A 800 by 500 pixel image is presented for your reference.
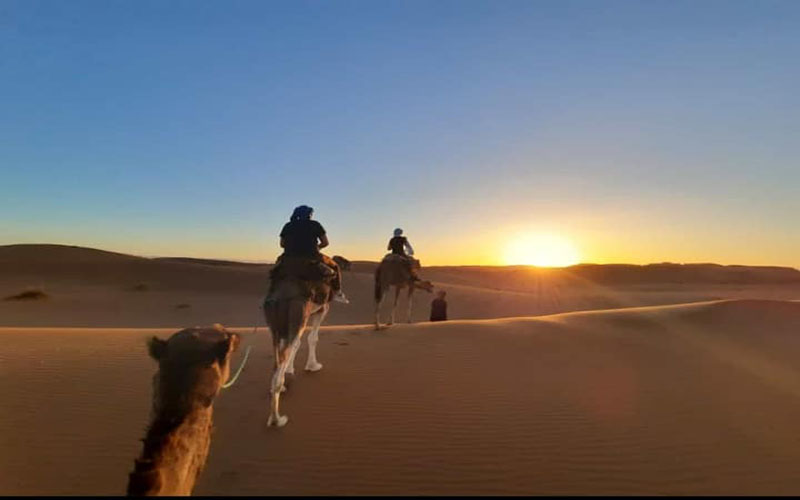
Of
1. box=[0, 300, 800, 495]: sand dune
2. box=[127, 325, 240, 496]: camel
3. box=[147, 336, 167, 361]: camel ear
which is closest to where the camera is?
box=[127, 325, 240, 496]: camel

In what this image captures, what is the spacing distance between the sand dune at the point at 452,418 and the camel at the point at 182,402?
1915 mm

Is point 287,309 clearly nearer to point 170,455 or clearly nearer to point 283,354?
point 283,354

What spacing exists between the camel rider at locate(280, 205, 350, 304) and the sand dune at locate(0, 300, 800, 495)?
199cm

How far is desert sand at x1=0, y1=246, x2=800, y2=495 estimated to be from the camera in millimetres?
5957

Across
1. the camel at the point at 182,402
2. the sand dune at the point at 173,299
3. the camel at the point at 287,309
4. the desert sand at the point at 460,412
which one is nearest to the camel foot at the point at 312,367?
the desert sand at the point at 460,412

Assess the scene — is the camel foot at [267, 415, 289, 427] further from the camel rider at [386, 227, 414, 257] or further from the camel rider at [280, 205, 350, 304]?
the camel rider at [386, 227, 414, 257]

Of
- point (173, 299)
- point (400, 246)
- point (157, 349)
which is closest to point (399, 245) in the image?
point (400, 246)

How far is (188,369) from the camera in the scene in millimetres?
4102

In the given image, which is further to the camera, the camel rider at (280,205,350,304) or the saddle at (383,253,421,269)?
the saddle at (383,253,421,269)

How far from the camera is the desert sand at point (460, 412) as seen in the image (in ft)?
19.5

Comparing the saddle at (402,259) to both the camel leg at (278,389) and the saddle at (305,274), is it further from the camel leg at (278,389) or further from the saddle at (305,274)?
the camel leg at (278,389)

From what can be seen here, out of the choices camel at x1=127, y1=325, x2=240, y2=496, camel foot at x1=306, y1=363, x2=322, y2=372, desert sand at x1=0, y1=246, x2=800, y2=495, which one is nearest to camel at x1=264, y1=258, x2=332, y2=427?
desert sand at x1=0, y1=246, x2=800, y2=495

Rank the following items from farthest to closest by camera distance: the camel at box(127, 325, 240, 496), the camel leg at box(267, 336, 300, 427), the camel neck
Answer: the camel leg at box(267, 336, 300, 427)
the camel at box(127, 325, 240, 496)
the camel neck

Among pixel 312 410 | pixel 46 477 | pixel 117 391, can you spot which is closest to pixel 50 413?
pixel 117 391
